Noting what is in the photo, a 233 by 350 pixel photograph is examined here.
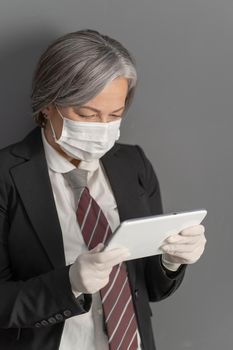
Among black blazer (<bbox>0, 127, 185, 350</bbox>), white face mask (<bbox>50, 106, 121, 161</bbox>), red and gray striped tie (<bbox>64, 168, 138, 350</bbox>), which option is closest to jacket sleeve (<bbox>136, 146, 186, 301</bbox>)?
black blazer (<bbox>0, 127, 185, 350</bbox>)

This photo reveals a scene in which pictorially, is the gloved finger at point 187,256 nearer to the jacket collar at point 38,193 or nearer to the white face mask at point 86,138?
the jacket collar at point 38,193

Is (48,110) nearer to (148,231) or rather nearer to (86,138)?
(86,138)

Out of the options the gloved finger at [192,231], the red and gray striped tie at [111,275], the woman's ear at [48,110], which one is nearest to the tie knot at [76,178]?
the red and gray striped tie at [111,275]

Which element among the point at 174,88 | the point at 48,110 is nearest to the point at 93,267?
the point at 48,110

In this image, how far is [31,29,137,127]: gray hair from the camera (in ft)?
3.36

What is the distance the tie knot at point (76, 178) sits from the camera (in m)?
1.13

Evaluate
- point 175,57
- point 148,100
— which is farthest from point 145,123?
point 175,57

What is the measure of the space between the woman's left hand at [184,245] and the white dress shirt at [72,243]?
146 millimetres

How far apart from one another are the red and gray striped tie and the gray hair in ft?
0.58

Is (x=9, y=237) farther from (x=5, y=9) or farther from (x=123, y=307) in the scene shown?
(x=5, y=9)

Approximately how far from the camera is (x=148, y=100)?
1356mm

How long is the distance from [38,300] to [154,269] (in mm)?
301

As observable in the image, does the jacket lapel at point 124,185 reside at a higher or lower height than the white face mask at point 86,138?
lower

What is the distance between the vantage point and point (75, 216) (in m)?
1.13
